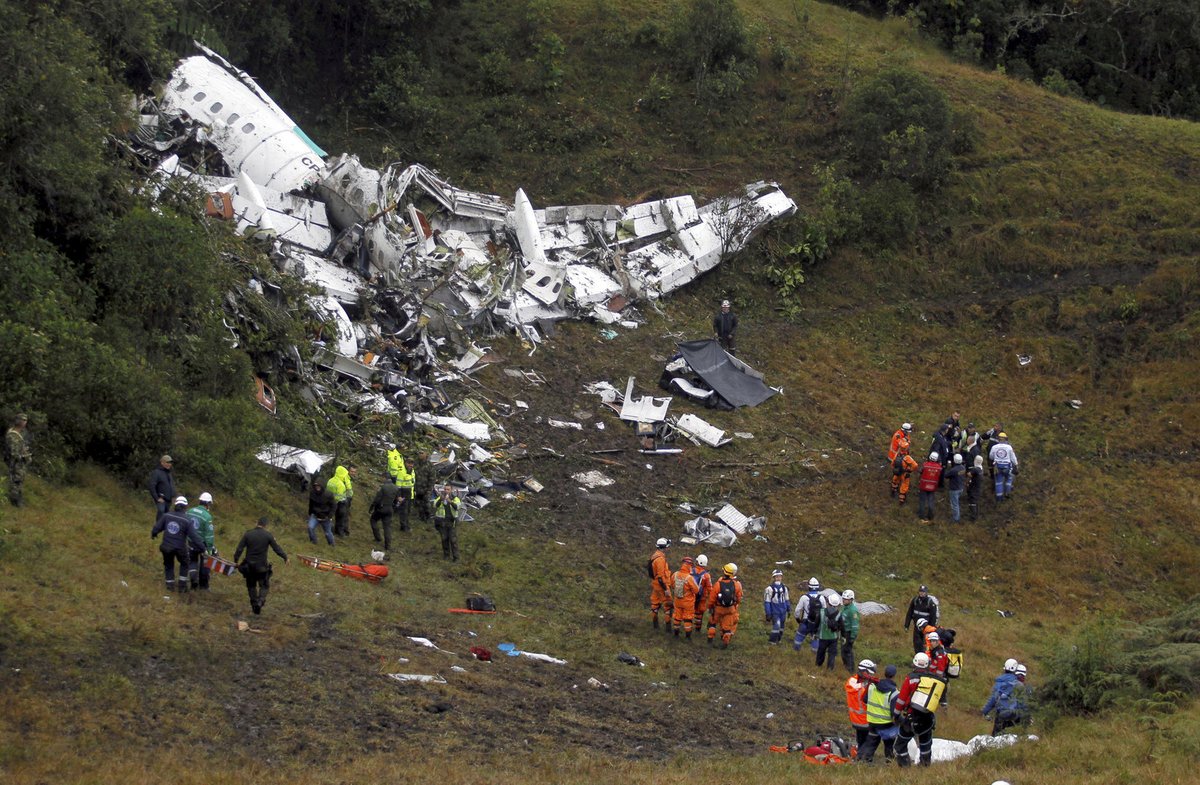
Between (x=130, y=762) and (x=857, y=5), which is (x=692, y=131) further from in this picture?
(x=130, y=762)

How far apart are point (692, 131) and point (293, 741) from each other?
26.1 metres

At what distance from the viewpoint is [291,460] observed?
1984cm

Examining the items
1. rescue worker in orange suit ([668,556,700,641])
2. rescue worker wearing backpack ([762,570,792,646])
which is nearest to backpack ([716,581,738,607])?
rescue worker in orange suit ([668,556,700,641])

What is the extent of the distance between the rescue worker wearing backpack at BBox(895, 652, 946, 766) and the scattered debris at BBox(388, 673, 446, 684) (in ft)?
16.6

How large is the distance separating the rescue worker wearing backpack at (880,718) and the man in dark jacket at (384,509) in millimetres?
8479

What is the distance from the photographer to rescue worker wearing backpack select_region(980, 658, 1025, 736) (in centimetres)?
1462

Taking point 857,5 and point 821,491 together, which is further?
point 857,5

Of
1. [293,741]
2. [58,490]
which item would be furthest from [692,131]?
[293,741]

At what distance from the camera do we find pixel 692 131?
35.1 meters

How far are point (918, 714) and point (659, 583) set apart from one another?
5.69 m

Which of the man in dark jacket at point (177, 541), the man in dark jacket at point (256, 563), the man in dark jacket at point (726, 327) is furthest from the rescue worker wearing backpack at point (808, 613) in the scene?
the man in dark jacket at point (726, 327)

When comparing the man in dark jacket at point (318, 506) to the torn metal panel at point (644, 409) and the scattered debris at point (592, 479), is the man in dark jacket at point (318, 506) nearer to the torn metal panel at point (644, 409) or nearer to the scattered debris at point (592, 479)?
the scattered debris at point (592, 479)

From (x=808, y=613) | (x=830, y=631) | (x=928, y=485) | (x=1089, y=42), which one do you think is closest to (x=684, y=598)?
(x=808, y=613)

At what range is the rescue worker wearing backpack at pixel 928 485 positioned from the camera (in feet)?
76.1
